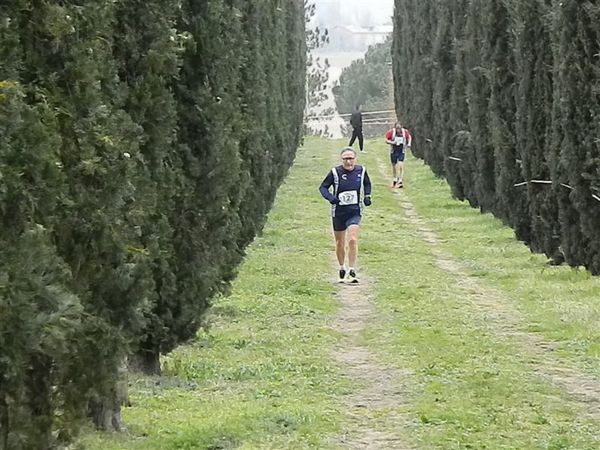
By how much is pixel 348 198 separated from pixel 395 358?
18.9 ft

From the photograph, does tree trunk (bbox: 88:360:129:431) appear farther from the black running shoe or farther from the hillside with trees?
the hillside with trees

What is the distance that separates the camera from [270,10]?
2195 centimetres

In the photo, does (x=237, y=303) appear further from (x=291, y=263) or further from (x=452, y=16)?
(x=452, y=16)

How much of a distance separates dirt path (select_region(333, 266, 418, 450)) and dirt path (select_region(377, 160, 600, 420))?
4.28 feet

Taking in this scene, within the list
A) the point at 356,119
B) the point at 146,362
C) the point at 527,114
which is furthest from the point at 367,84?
the point at 146,362

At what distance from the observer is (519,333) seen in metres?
12.2

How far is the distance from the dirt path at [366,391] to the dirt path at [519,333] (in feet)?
4.28

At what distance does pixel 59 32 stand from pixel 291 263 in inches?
488

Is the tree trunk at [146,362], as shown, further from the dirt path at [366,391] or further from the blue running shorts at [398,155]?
the blue running shorts at [398,155]

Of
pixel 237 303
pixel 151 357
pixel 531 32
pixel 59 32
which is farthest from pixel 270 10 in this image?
pixel 59 32

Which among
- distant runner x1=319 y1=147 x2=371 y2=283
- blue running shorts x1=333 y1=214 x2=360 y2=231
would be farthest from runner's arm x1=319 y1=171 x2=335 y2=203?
blue running shorts x1=333 y1=214 x2=360 y2=231

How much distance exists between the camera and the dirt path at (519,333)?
9.47 m

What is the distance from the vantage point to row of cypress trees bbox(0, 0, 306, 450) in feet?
16.8

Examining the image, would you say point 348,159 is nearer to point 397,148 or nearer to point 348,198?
point 348,198
